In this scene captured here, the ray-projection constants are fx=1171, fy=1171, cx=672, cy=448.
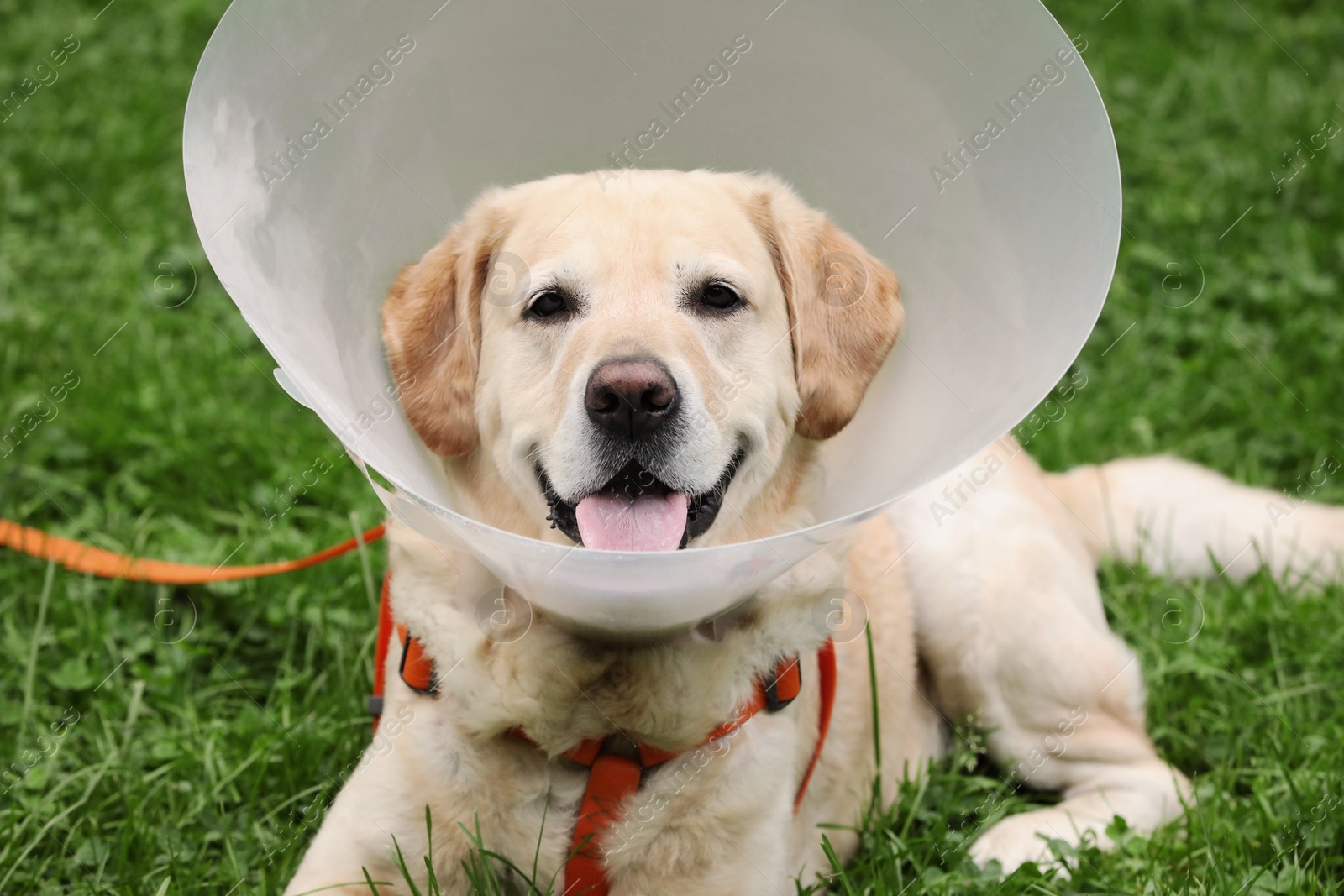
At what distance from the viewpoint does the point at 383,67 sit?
2160 millimetres

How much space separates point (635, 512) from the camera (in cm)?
214

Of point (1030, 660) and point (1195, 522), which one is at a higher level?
point (1030, 660)

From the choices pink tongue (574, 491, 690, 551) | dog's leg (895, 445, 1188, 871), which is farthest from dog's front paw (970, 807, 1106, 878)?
pink tongue (574, 491, 690, 551)

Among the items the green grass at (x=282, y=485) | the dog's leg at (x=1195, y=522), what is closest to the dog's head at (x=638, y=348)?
the green grass at (x=282, y=485)

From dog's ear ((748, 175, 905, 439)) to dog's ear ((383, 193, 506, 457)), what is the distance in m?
0.58

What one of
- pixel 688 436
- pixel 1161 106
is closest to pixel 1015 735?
pixel 688 436

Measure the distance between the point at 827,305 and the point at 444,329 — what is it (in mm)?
792

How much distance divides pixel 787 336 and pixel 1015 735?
59.8 inches

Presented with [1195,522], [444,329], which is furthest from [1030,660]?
[444,329]

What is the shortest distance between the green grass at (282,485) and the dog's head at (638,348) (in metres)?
0.91

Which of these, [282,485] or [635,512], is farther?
[282,485]

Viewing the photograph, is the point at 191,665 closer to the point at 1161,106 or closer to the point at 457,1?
the point at 457,1

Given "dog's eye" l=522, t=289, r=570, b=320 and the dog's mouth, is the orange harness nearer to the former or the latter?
the dog's mouth

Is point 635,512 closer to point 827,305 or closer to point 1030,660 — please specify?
point 827,305
